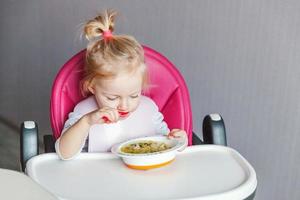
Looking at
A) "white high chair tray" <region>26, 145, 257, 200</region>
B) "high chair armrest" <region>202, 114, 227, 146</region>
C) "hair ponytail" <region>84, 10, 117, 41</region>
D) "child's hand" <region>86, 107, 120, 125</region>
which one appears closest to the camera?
"white high chair tray" <region>26, 145, 257, 200</region>

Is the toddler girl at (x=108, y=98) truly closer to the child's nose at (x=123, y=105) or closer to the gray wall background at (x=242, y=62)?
the child's nose at (x=123, y=105)

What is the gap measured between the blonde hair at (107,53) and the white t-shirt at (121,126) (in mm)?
88

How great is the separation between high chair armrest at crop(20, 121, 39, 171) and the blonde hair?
0.18 metres

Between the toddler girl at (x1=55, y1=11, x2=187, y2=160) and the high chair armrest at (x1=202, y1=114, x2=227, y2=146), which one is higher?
the toddler girl at (x1=55, y1=11, x2=187, y2=160)

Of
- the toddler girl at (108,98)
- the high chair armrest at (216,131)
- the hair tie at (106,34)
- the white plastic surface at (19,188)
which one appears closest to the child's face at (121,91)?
the toddler girl at (108,98)

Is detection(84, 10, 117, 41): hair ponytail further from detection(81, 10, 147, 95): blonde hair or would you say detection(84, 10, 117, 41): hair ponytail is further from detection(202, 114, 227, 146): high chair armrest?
detection(202, 114, 227, 146): high chair armrest

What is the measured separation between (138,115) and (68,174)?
12.4 inches

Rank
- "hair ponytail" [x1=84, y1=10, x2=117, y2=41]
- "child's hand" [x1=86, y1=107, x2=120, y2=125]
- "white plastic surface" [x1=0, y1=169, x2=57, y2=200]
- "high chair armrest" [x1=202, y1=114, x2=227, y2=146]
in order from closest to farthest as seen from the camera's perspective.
→ "white plastic surface" [x1=0, y1=169, x2=57, y2=200]
"child's hand" [x1=86, y1=107, x2=120, y2=125]
"hair ponytail" [x1=84, y1=10, x2=117, y2=41]
"high chair armrest" [x1=202, y1=114, x2=227, y2=146]

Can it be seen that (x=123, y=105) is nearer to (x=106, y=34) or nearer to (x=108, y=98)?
(x=108, y=98)

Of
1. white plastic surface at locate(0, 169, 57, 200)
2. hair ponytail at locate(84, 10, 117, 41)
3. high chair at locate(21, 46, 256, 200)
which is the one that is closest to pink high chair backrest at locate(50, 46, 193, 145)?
high chair at locate(21, 46, 256, 200)

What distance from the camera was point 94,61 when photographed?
4.42 ft

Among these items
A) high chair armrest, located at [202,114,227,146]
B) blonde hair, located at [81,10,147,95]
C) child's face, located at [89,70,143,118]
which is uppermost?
blonde hair, located at [81,10,147,95]

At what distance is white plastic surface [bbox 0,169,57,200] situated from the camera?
849 millimetres

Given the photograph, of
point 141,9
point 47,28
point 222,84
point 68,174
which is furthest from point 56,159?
point 47,28
